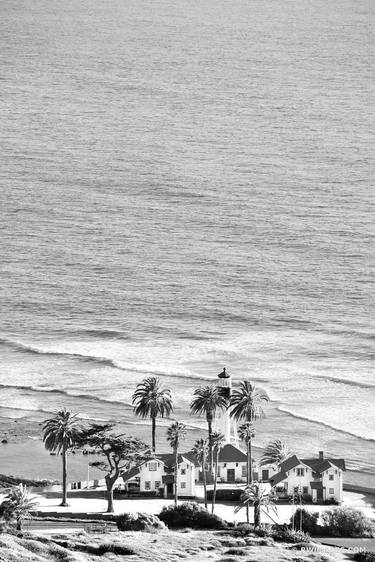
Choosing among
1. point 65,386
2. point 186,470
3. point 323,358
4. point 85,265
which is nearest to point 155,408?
point 186,470

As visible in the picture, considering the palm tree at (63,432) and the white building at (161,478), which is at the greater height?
the palm tree at (63,432)

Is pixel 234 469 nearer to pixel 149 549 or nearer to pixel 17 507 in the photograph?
pixel 17 507

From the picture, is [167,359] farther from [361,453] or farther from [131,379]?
[361,453]

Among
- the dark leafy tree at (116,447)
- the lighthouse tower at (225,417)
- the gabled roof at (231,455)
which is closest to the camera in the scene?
the dark leafy tree at (116,447)

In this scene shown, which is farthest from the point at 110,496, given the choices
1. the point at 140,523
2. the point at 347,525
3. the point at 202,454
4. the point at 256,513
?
the point at 347,525

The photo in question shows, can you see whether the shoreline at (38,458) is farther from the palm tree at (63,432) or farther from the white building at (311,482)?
the palm tree at (63,432)

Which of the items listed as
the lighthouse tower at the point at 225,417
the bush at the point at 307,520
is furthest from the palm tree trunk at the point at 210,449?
the bush at the point at 307,520

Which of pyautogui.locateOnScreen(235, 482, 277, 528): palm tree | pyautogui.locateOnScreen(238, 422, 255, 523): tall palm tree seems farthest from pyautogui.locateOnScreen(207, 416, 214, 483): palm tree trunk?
pyautogui.locateOnScreen(235, 482, 277, 528): palm tree

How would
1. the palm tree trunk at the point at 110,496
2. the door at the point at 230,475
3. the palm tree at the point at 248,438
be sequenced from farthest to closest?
the door at the point at 230,475, the palm tree at the point at 248,438, the palm tree trunk at the point at 110,496
